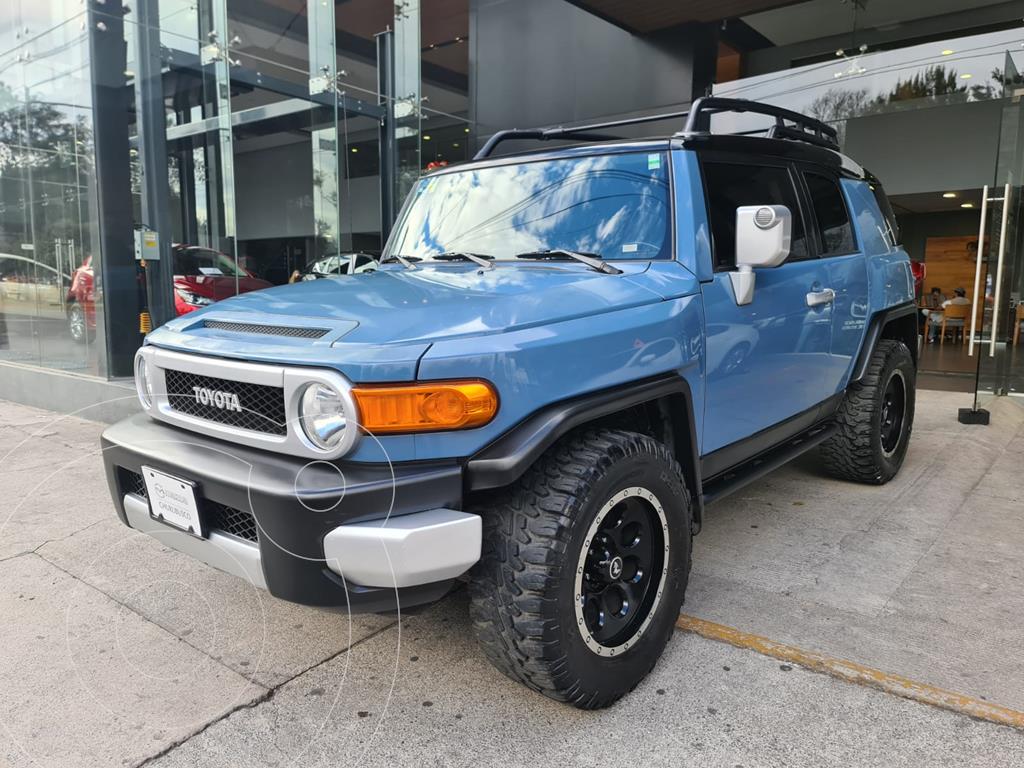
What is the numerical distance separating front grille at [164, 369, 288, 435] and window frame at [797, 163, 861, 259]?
2.93 meters

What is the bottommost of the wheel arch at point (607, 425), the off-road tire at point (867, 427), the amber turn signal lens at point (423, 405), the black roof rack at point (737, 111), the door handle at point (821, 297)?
the off-road tire at point (867, 427)

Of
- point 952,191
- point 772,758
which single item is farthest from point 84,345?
point 952,191

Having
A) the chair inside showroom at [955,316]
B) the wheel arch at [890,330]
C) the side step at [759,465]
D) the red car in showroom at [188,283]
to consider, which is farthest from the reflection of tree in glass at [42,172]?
the chair inside showroom at [955,316]

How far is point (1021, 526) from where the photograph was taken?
4.08 meters

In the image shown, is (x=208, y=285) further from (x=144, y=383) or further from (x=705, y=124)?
(x=705, y=124)

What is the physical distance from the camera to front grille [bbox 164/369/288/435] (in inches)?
87.3

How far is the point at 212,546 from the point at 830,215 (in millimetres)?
3571

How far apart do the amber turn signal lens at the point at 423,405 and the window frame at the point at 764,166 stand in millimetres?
1361

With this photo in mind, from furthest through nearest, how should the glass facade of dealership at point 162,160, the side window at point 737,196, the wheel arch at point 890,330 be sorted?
the glass facade of dealership at point 162,160, the wheel arch at point 890,330, the side window at point 737,196

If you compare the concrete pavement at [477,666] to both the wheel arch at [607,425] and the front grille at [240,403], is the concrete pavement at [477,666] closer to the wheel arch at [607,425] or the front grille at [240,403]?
the wheel arch at [607,425]

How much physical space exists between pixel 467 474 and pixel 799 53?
35.1 ft

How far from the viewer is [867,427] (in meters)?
4.45

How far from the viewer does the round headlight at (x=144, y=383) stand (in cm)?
272

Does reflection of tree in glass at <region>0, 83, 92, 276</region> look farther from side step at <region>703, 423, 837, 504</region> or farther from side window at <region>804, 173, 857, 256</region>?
side step at <region>703, 423, 837, 504</region>
